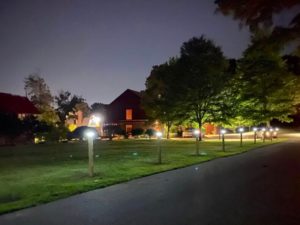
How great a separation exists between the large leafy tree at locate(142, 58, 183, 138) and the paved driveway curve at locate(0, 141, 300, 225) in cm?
3091

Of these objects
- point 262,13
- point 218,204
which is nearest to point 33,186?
point 218,204

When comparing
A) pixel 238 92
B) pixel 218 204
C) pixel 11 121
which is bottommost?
pixel 218 204

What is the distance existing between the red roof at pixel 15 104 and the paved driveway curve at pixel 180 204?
3614cm

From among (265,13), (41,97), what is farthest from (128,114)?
(265,13)

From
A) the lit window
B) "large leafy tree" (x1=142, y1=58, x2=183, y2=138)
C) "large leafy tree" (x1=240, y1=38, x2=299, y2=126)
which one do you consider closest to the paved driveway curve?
"large leafy tree" (x1=142, y1=58, x2=183, y2=138)

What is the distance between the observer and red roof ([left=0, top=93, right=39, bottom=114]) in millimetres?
45153

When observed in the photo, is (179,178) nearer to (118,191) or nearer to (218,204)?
(118,191)

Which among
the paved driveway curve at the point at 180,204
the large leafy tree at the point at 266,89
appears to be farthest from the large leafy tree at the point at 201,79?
the paved driveway curve at the point at 180,204

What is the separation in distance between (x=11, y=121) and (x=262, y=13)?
107 ft

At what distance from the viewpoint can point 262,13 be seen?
1033cm

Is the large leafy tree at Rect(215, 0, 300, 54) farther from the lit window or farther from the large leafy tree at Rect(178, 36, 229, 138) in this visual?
the lit window

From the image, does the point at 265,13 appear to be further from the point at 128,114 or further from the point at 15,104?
the point at 128,114

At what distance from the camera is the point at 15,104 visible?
47.6 meters

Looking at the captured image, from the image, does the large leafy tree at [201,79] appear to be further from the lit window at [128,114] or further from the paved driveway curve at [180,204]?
the paved driveway curve at [180,204]
